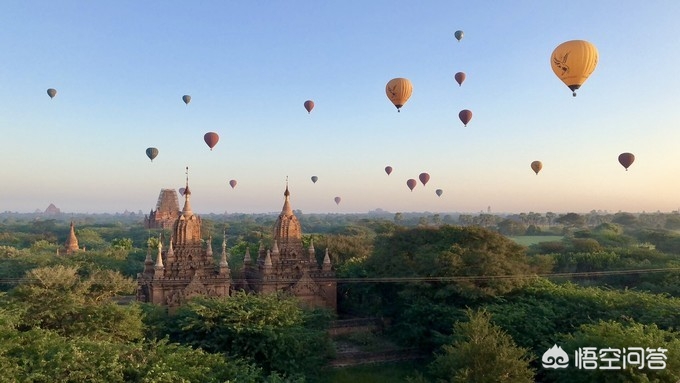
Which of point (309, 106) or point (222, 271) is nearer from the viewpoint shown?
point (222, 271)

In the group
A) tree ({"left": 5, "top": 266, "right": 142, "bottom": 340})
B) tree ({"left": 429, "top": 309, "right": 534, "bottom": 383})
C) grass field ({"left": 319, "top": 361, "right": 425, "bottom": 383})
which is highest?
tree ({"left": 5, "top": 266, "right": 142, "bottom": 340})

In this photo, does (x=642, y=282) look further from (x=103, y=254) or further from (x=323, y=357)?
(x=103, y=254)

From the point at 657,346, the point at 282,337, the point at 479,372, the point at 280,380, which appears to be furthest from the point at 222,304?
the point at 657,346

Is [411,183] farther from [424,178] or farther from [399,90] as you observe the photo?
[399,90]

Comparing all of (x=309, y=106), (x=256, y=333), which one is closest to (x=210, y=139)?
(x=309, y=106)

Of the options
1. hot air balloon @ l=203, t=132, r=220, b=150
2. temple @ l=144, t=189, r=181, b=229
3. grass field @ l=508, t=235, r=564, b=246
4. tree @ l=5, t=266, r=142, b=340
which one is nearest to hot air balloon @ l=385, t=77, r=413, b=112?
hot air balloon @ l=203, t=132, r=220, b=150

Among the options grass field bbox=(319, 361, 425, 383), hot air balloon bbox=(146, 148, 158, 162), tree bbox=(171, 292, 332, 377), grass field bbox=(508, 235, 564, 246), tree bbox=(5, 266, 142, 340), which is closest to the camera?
tree bbox=(5, 266, 142, 340)

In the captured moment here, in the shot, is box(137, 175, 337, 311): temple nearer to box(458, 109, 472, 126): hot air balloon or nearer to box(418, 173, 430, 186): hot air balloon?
box(458, 109, 472, 126): hot air balloon
